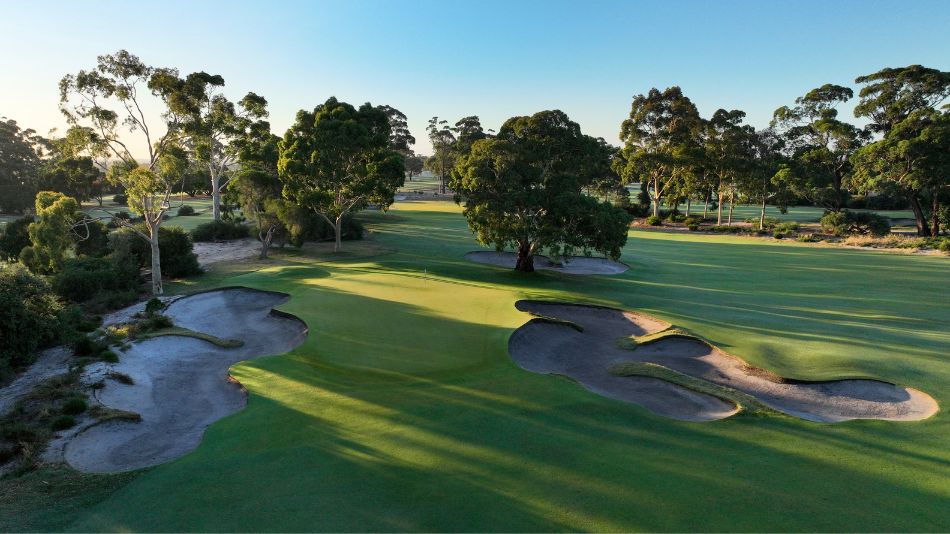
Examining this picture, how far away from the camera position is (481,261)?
139 ft

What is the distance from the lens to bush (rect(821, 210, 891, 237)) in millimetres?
54906

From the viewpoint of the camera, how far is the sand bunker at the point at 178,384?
1207 centimetres

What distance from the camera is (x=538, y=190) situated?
105 ft

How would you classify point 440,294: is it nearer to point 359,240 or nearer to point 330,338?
point 330,338

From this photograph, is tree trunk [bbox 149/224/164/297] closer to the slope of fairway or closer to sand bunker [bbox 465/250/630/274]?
the slope of fairway

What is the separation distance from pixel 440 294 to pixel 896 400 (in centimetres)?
2103

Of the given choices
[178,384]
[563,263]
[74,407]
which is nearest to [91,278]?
[178,384]

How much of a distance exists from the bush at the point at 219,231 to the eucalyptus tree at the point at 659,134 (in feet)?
198

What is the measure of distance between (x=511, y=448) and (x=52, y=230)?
33.9 metres

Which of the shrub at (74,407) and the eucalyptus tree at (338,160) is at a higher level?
the eucalyptus tree at (338,160)

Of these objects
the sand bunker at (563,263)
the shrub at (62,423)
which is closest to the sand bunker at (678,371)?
the shrub at (62,423)

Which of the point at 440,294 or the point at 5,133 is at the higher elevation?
the point at 5,133

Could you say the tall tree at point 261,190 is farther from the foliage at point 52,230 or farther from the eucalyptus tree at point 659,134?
the eucalyptus tree at point 659,134

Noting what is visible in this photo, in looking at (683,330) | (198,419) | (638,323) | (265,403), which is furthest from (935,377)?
(198,419)
